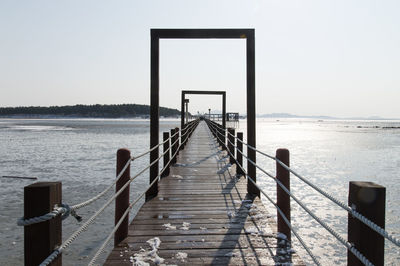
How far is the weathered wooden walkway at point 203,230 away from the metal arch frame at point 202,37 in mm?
654

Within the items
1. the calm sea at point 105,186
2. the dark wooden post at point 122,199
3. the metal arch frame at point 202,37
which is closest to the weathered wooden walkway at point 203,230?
the dark wooden post at point 122,199

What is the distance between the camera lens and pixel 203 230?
4250mm

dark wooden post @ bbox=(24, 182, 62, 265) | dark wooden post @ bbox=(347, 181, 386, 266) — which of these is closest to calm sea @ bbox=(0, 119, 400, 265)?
Answer: dark wooden post @ bbox=(347, 181, 386, 266)

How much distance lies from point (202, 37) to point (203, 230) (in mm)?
4064

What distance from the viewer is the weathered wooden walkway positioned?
3.42 m

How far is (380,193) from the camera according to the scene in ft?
6.55

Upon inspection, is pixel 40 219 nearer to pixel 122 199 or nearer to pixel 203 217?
pixel 122 199

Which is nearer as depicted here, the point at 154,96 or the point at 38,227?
the point at 38,227

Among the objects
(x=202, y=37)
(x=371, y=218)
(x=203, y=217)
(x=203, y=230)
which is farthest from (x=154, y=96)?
(x=371, y=218)

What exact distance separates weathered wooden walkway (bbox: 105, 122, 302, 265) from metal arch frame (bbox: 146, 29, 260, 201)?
65 cm

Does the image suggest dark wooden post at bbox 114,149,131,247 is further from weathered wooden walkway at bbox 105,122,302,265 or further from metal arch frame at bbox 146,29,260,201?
metal arch frame at bbox 146,29,260,201

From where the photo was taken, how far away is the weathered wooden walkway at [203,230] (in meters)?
3.42

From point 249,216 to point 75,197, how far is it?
7.34m

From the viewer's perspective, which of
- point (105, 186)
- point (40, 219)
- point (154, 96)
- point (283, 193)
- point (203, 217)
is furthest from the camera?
point (105, 186)
